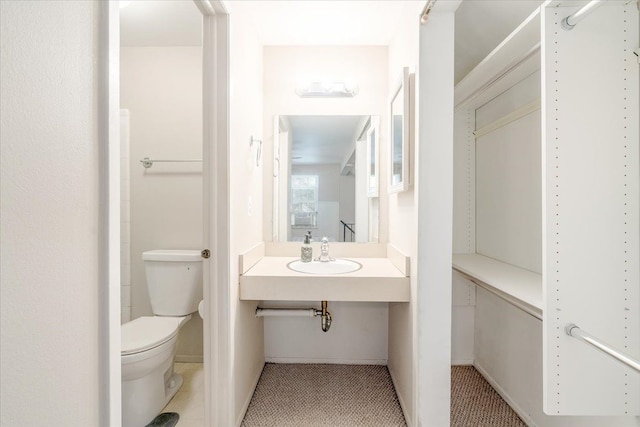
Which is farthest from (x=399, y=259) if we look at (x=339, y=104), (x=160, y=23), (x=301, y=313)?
(x=160, y=23)

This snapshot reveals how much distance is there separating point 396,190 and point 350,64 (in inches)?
42.3

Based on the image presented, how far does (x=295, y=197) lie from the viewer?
2.28m

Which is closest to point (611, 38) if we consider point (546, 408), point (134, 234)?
point (546, 408)

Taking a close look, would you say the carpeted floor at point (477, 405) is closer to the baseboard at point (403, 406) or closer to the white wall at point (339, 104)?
the baseboard at point (403, 406)

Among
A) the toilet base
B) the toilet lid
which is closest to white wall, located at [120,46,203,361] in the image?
the toilet lid

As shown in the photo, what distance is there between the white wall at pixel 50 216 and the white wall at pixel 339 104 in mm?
1634

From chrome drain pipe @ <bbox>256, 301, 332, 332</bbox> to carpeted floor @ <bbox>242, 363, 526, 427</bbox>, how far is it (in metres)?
0.39

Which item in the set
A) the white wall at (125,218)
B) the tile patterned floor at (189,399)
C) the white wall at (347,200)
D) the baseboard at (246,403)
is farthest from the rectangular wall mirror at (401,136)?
the white wall at (125,218)

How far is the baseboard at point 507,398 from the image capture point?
1.65 meters

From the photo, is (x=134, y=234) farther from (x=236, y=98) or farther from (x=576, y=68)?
(x=576, y=68)

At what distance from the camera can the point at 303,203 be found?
2.28 meters

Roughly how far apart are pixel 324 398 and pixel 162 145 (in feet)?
6.69

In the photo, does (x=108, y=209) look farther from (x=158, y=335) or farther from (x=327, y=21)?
(x=327, y=21)

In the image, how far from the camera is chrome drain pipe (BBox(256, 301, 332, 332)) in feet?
6.52
